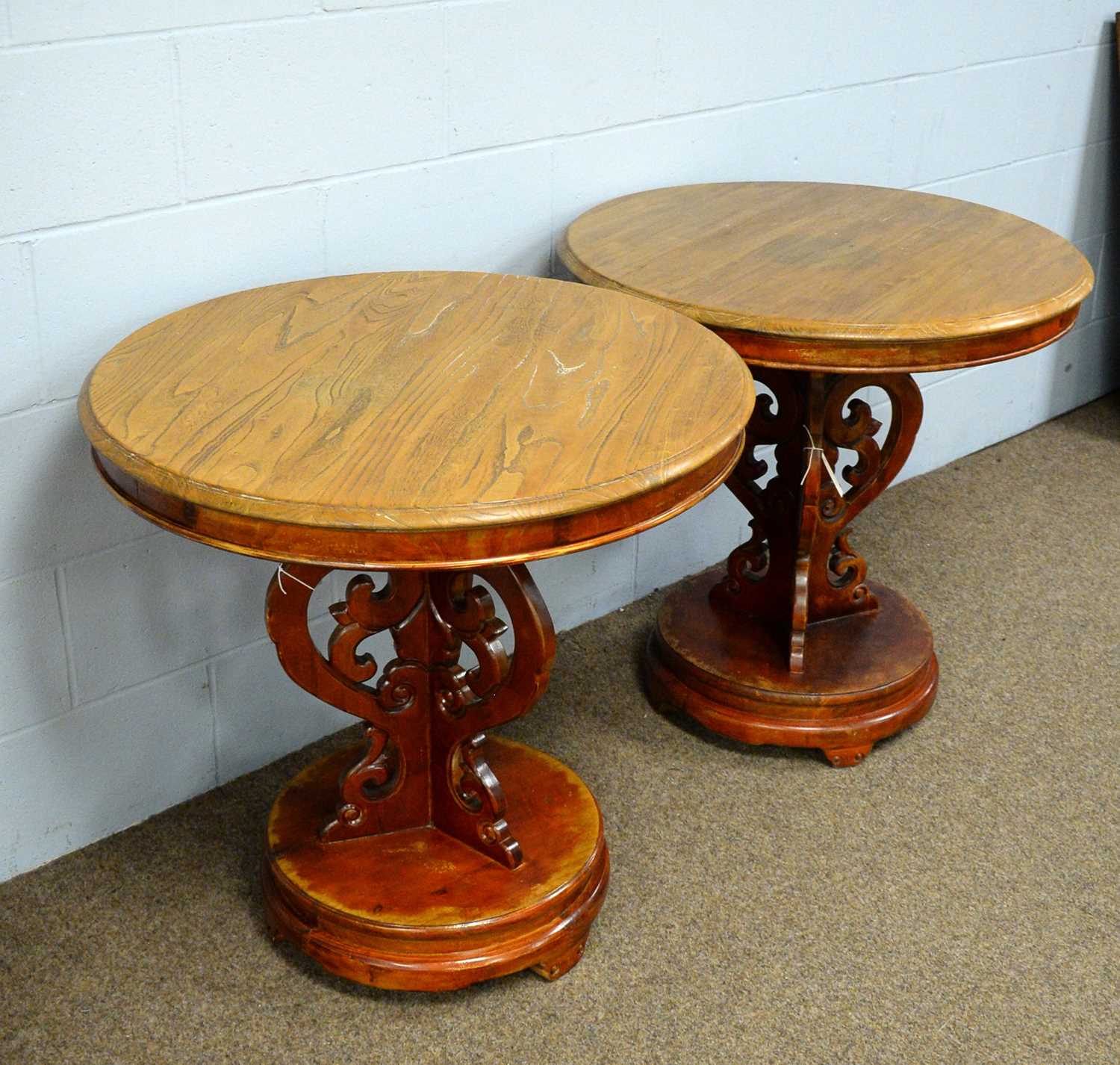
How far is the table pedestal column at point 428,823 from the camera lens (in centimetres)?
155

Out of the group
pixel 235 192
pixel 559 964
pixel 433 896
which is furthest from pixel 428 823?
pixel 235 192

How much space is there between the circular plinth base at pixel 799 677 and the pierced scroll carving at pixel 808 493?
0.04 m

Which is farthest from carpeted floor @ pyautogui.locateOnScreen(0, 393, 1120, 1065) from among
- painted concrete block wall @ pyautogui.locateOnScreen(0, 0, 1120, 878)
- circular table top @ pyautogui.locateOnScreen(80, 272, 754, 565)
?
circular table top @ pyautogui.locateOnScreen(80, 272, 754, 565)

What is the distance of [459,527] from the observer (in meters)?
1.18

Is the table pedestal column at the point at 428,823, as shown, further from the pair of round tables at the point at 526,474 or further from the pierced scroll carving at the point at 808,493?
the pierced scroll carving at the point at 808,493

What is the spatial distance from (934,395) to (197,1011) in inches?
86.3

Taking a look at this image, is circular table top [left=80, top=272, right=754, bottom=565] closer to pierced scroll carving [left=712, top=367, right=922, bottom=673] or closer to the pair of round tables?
the pair of round tables

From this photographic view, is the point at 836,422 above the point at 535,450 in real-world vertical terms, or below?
below

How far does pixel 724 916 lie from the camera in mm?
1766

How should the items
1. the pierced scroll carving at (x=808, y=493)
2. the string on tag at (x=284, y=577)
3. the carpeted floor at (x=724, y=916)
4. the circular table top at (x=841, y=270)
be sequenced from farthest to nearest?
the pierced scroll carving at (x=808, y=493), the circular table top at (x=841, y=270), the carpeted floor at (x=724, y=916), the string on tag at (x=284, y=577)

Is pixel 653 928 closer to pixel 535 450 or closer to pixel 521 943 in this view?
pixel 521 943

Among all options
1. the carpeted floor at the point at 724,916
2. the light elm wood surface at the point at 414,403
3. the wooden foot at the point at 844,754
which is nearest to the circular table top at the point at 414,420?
the light elm wood surface at the point at 414,403

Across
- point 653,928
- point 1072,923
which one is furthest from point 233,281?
point 1072,923

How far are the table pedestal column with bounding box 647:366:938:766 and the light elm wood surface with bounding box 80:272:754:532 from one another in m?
0.49
